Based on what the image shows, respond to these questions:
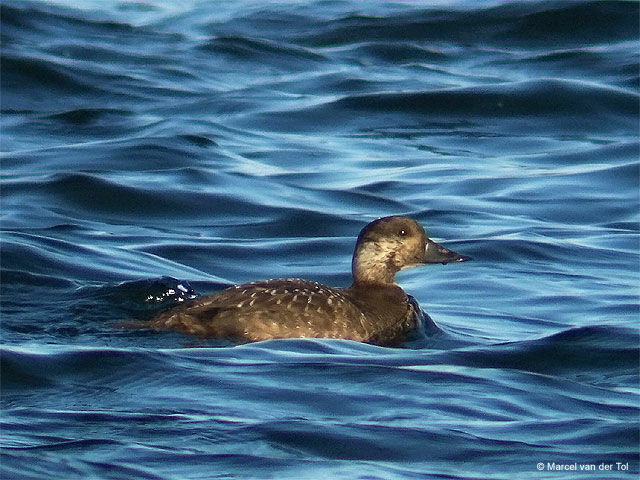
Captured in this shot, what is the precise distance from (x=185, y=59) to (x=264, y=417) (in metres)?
14.4

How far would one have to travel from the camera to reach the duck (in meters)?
8.69

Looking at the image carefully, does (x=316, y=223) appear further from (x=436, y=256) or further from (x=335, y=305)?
(x=335, y=305)

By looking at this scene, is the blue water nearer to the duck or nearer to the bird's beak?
the duck

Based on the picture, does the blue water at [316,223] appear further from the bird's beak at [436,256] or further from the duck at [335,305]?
the bird's beak at [436,256]

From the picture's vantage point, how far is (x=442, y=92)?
17.7 meters

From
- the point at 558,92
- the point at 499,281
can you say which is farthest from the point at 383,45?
the point at 499,281

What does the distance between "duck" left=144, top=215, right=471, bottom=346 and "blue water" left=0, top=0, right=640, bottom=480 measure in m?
0.16

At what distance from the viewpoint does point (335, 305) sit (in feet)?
29.4

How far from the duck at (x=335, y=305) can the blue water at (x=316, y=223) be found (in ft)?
0.54

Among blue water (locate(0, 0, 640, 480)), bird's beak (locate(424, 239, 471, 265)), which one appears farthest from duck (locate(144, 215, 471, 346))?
blue water (locate(0, 0, 640, 480))

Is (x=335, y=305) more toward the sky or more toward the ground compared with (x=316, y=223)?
more toward the ground

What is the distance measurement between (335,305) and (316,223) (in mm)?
4078

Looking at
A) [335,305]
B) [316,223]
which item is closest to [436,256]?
[335,305]

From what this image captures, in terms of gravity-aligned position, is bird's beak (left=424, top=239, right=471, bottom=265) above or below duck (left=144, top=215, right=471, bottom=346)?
above
